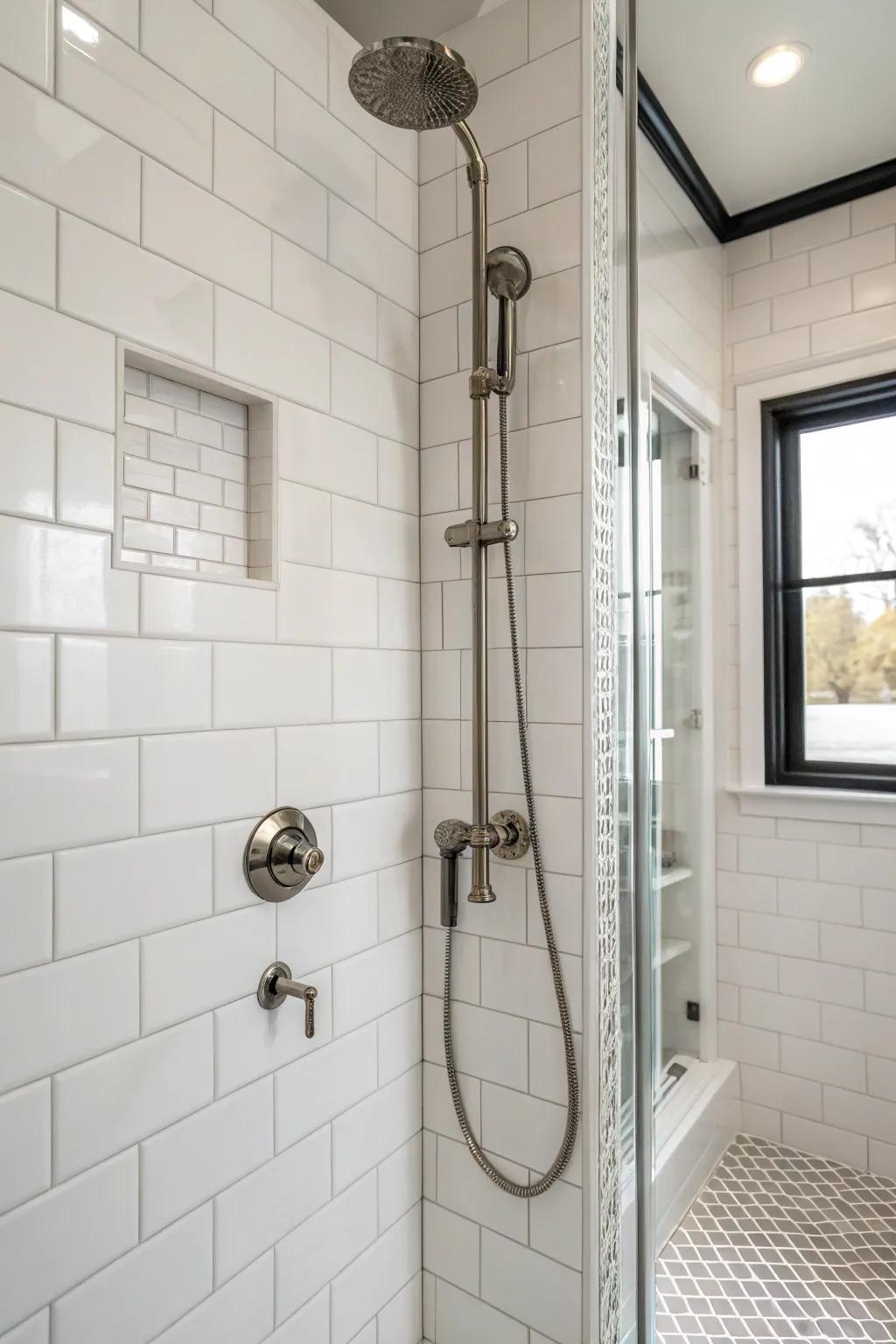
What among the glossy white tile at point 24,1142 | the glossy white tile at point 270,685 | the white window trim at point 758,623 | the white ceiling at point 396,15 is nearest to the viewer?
the glossy white tile at point 24,1142

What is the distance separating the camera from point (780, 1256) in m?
1.38

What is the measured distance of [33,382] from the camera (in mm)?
773

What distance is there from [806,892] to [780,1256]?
2.20 feet

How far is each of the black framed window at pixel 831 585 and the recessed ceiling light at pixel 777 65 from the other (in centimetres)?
49

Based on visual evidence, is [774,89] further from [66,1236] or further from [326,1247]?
[326,1247]

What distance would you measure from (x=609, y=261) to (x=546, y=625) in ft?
1.89

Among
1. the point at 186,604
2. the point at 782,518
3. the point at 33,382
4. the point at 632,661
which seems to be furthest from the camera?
the point at 782,518

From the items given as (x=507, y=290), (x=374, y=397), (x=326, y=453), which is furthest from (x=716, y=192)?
(x=326, y=453)

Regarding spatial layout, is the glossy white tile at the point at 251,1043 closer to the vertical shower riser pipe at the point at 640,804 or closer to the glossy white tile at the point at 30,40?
the vertical shower riser pipe at the point at 640,804

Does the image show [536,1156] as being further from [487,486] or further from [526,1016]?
[487,486]

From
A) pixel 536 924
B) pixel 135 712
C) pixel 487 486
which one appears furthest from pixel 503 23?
pixel 536 924

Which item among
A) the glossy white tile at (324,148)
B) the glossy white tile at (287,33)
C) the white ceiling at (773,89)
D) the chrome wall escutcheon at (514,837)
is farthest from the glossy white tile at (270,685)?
the white ceiling at (773,89)

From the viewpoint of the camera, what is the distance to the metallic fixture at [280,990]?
991 mm

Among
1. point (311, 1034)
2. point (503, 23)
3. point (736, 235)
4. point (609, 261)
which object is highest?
point (503, 23)
